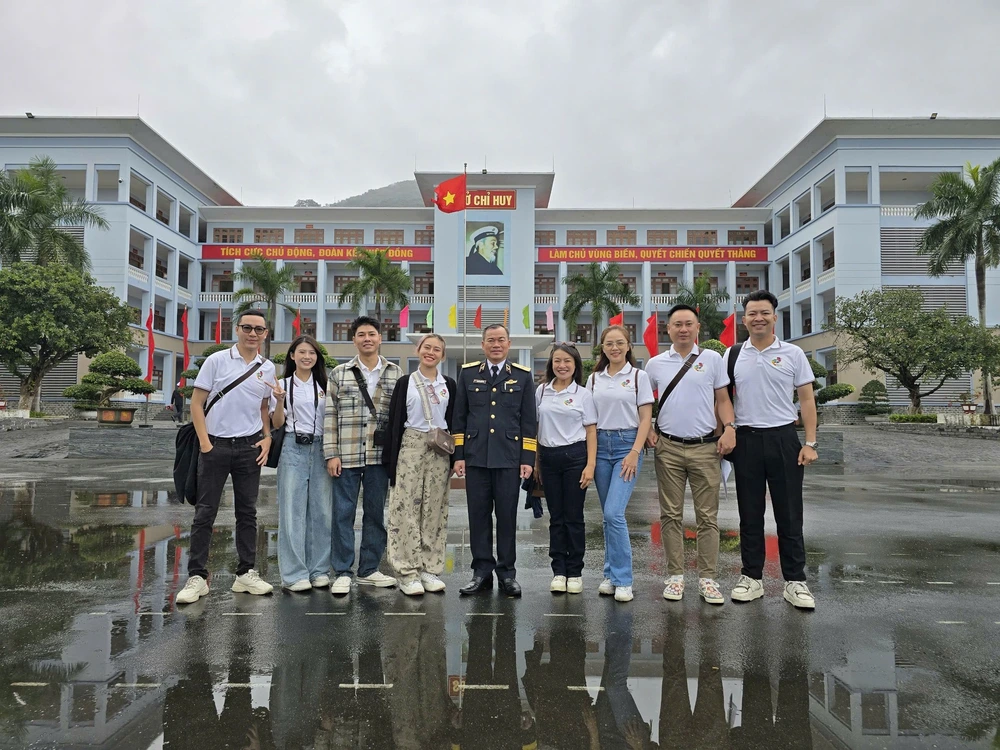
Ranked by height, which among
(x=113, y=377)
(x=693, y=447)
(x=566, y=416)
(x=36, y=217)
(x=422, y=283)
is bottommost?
(x=693, y=447)

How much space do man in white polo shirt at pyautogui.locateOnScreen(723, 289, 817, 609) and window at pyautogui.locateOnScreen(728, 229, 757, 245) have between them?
39142mm

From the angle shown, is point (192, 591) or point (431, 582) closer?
point (192, 591)

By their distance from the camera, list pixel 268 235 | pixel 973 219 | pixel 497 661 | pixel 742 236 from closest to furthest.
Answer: pixel 497 661 < pixel 973 219 < pixel 742 236 < pixel 268 235

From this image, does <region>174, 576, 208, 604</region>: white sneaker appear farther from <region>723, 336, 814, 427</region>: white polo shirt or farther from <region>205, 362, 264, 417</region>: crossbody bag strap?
<region>723, 336, 814, 427</region>: white polo shirt

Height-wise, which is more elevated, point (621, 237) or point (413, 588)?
point (621, 237)

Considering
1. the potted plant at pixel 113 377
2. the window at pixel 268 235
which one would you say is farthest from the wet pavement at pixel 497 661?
the window at pixel 268 235

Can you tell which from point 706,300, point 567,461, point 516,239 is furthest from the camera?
point 516,239

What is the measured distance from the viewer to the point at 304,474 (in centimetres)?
436

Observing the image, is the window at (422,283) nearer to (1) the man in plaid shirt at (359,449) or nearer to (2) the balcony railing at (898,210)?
(2) the balcony railing at (898,210)

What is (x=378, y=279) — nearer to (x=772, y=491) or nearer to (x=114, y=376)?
(x=114, y=376)

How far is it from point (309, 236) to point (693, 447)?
40.2m

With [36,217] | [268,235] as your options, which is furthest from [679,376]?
[268,235]

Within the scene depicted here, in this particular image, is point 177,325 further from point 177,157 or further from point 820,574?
point 820,574

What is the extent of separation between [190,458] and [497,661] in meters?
2.52
